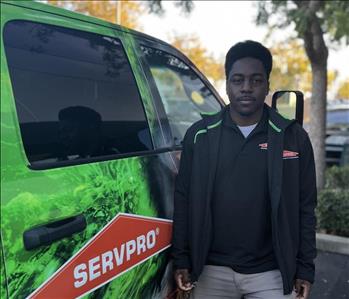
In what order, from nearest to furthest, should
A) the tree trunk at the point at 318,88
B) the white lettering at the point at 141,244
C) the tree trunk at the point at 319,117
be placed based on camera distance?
the white lettering at the point at 141,244 < the tree trunk at the point at 318,88 < the tree trunk at the point at 319,117

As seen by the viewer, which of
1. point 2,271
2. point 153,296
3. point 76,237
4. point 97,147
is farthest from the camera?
point 153,296

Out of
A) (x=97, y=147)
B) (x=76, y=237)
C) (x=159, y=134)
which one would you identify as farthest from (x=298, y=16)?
(x=76, y=237)

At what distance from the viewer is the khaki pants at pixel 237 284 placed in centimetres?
207

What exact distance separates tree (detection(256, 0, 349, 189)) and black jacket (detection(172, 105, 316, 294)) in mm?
3792

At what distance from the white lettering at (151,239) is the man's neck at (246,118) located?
2.08 ft

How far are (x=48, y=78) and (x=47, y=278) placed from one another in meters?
0.76

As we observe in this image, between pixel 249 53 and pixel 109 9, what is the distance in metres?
20.0

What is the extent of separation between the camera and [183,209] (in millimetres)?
2125

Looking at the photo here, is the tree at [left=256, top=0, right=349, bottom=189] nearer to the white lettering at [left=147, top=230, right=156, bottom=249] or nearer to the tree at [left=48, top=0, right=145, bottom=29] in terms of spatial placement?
the white lettering at [left=147, top=230, right=156, bottom=249]

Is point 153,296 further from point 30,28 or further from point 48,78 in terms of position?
point 30,28

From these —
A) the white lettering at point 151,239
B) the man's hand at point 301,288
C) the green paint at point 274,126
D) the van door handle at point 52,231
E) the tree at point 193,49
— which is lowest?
the man's hand at point 301,288

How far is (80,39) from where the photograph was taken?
6.59ft

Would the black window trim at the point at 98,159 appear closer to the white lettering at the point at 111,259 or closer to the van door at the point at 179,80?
the van door at the point at 179,80

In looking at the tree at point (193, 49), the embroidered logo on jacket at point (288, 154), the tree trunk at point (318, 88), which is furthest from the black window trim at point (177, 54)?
the tree at point (193, 49)
